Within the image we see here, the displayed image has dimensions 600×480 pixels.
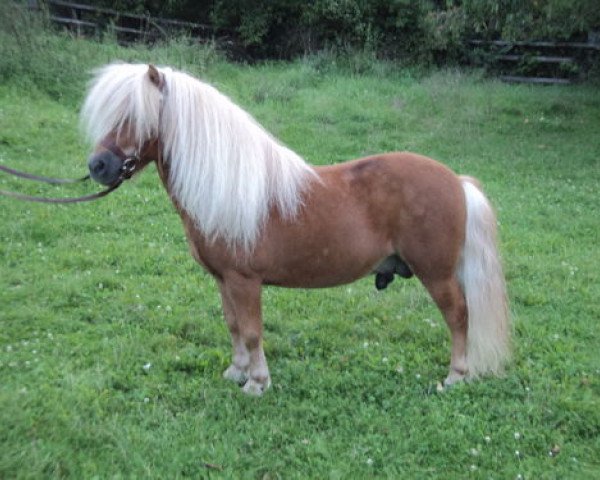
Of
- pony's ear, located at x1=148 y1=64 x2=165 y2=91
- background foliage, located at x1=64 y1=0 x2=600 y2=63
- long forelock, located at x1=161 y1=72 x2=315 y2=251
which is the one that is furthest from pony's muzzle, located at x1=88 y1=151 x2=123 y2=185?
background foliage, located at x1=64 y1=0 x2=600 y2=63

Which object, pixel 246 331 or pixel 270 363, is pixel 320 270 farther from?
pixel 270 363

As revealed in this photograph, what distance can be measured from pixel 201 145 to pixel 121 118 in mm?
489

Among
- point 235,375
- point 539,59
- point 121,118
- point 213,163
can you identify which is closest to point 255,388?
point 235,375

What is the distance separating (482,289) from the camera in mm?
4535

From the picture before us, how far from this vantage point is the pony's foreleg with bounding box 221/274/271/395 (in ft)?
13.7

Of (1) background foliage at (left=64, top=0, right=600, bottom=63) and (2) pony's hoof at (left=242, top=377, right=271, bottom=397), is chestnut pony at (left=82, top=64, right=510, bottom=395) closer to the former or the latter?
(2) pony's hoof at (left=242, top=377, right=271, bottom=397)

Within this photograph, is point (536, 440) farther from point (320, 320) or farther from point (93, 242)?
point (93, 242)

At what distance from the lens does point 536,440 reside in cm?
386

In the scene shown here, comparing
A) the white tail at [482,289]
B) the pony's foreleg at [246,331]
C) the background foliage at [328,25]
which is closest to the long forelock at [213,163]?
the pony's foreleg at [246,331]

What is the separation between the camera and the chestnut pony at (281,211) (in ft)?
13.0

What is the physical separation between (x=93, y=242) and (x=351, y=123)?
6893mm

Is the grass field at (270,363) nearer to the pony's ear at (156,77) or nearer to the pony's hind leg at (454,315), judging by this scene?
the pony's hind leg at (454,315)

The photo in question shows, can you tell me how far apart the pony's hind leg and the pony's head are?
2075 mm

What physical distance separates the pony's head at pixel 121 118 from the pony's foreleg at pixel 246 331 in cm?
97
